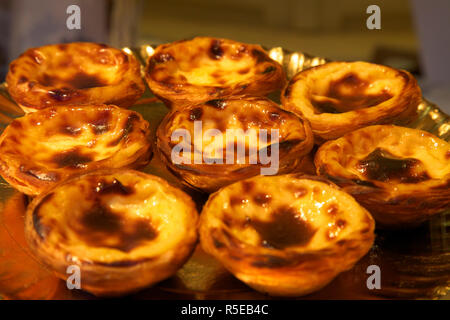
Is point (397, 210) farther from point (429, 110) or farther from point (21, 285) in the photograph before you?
point (21, 285)

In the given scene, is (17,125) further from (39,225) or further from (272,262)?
(272,262)

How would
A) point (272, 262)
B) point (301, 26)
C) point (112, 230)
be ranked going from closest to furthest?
1. point (272, 262)
2. point (112, 230)
3. point (301, 26)

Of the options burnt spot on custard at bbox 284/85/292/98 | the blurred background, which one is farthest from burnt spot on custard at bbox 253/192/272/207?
the blurred background

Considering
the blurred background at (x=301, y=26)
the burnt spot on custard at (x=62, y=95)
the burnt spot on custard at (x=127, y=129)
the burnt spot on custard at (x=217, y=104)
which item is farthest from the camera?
the blurred background at (x=301, y=26)

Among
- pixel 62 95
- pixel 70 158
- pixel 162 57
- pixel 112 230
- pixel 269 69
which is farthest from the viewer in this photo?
pixel 162 57

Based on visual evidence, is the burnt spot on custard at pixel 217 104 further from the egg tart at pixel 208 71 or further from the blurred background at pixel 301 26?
the blurred background at pixel 301 26

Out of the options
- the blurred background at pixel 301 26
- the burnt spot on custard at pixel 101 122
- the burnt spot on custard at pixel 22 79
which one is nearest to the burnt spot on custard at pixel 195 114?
the burnt spot on custard at pixel 101 122

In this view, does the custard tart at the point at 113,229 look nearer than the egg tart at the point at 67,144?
Yes

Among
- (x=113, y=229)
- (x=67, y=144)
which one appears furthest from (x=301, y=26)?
(x=113, y=229)
